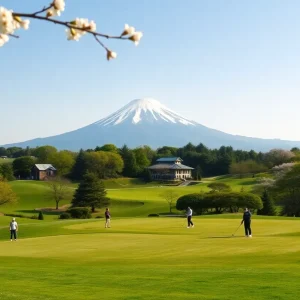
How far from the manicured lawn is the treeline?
79.6 m

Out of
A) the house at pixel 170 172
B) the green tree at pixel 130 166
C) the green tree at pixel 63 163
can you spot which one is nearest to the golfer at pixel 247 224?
the green tree at pixel 63 163

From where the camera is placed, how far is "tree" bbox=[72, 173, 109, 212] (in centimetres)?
6819

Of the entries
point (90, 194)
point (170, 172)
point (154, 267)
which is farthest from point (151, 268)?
point (170, 172)

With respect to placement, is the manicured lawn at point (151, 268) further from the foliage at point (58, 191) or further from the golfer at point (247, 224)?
the foliage at point (58, 191)

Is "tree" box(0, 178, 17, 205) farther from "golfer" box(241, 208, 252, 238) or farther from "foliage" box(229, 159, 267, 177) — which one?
"foliage" box(229, 159, 267, 177)

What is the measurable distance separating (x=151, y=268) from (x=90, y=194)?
54.0m

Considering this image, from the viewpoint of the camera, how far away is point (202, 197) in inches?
2382

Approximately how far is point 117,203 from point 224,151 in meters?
70.2

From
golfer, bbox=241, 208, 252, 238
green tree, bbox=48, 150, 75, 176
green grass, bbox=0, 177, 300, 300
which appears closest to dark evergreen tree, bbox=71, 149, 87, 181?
green tree, bbox=48, 150, 75, 176

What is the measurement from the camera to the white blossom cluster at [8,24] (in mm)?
2449

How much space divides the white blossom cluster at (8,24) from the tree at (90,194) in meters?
65.9

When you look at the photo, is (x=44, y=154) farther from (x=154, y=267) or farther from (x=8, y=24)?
(x=8, y=24)

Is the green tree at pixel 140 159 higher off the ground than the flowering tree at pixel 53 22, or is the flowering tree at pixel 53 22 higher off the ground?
the green tree at pixel 140 159

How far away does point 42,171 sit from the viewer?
113 m
